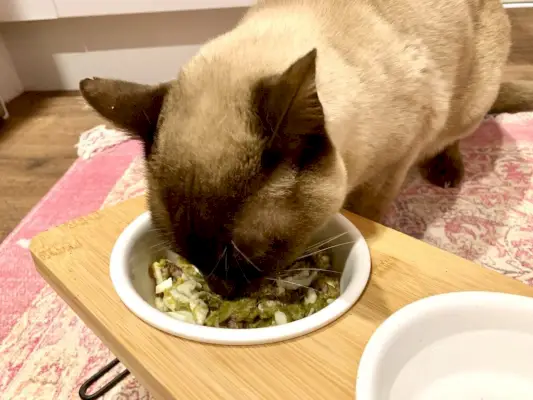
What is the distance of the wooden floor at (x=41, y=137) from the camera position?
192 cm

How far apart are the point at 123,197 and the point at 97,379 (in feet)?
2.42

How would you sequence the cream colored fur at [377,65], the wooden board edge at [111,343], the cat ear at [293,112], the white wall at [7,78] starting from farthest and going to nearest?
1. the white wall at [7,78]
2. the cream colored fur at [377,65]
3. the wooden board edge at [111,343]
4. the cat ear at [293,112]

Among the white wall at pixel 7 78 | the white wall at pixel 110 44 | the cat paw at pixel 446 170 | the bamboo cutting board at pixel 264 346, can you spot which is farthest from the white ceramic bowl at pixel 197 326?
the white wall at pixel 7 78

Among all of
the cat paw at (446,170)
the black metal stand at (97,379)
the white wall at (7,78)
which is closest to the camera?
the black metal stand at (97,379)

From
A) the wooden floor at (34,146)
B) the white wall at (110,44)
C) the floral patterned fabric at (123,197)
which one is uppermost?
the white wall at (110,44)

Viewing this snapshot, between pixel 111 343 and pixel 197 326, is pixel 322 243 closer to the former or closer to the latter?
pixel 197 326

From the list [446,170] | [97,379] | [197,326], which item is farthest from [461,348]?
[446,170]

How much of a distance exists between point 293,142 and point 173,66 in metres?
2.03

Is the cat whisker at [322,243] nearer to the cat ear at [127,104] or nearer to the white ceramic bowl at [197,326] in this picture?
the white ceramic bowl at [197,326]

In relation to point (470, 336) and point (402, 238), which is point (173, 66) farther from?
point (470, 336)

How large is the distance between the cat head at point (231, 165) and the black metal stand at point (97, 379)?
442 millimetres

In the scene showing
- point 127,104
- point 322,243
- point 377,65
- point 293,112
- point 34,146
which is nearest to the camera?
point 293,112

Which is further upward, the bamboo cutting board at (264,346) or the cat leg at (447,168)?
the bamboo cutting board at (264,346)

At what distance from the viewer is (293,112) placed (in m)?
0.71
